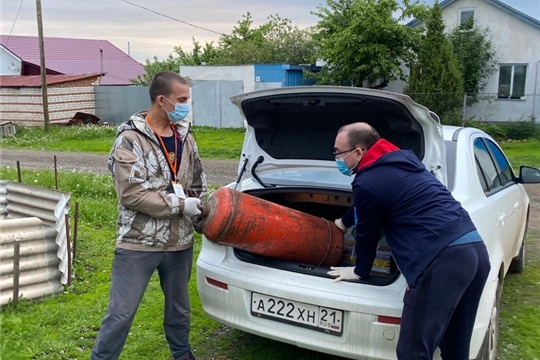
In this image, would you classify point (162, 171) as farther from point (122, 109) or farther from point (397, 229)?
point (122, 109)

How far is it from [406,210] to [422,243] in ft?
0.59

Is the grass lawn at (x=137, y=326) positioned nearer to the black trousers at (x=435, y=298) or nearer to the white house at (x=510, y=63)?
the black trousers at (x=435, y=298)

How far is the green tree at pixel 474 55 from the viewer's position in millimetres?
21600

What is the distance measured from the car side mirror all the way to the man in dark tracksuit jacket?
2.15 m

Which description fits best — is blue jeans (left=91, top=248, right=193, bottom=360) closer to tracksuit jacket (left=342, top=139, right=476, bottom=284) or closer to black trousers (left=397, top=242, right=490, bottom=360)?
tracksuit jacket (left=342, top=139, right=476, bottom=284)

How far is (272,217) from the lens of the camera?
129 inches

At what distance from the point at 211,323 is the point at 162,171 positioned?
1.65 metres

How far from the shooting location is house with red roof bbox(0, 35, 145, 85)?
3247 centimetres

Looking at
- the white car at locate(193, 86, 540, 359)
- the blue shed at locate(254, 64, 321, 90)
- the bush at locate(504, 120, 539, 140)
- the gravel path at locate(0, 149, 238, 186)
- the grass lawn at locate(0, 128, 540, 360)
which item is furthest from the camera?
the blue shed at locate(254, 64, 321, 90)

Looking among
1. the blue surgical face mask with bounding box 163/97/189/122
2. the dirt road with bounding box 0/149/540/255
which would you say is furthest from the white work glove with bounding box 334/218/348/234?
the dirt road with bounding box 0/149/540/255

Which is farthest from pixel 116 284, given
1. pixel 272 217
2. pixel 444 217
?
pixel 444 217

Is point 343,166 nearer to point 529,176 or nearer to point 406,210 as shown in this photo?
point 406,210

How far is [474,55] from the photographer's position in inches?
856

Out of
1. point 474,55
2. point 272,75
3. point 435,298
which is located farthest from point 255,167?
point 474,55
